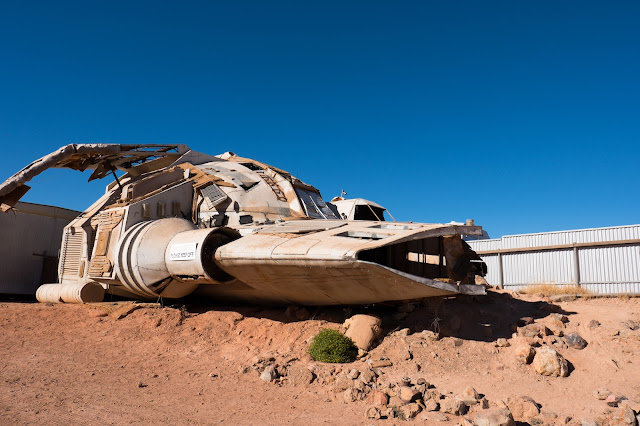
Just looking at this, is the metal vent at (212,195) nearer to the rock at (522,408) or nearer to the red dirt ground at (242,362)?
the red dirt ground at (242,362)

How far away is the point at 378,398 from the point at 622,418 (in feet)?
11.9

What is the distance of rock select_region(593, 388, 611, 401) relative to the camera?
8.03 m

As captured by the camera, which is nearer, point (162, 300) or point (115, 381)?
point (115, 381)

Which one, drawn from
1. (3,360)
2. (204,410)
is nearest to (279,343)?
(204,410)

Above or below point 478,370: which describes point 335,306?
above

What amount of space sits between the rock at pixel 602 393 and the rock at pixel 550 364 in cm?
78

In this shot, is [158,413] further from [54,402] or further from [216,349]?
[216,349]

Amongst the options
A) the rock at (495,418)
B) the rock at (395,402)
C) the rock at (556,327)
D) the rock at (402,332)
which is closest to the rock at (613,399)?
the rock at (495,418)

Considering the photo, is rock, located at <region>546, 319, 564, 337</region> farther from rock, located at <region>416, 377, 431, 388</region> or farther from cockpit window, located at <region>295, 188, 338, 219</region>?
cockpit window, located at <region>295, 188, 338, 219</region>

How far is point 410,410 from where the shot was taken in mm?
7391

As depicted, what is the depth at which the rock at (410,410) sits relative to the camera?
289 inches

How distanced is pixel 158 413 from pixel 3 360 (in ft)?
13.8

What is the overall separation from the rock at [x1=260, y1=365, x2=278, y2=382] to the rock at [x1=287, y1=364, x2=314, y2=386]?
268mm

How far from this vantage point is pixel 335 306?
38.0 feet
